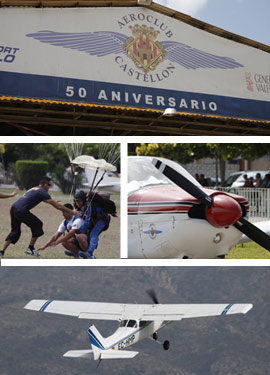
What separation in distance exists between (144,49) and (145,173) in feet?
19.0

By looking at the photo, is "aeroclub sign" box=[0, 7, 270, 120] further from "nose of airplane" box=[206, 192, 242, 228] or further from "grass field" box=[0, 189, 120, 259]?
"nose of airplane" box=[206, 192, 242, 228]

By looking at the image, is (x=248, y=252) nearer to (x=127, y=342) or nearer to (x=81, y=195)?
(x=81, y=195)

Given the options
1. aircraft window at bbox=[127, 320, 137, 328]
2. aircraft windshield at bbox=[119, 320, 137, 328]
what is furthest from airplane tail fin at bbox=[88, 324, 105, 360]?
aircraft window at bbox=[127, 320, 137, 328]

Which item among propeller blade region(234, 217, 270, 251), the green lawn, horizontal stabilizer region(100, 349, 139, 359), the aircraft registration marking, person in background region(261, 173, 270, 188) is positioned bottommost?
horizontal stabilizer region(100, 349, 139, 359)

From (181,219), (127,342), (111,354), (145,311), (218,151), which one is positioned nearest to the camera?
(181,219)

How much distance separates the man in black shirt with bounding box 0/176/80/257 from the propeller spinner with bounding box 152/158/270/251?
2.11 metres

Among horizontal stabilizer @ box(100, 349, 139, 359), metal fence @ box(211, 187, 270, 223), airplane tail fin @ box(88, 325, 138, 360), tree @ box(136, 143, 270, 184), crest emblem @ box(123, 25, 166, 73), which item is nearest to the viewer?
metal fence @ box(211, 187, 270, 223)

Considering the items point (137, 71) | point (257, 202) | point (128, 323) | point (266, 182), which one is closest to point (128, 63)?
point (137, 71)

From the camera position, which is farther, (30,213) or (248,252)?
(248,252)

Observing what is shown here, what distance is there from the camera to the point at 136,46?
1468cm

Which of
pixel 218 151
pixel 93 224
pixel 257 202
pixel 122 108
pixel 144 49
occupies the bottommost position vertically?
pixel 93 224

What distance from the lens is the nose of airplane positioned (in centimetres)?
973

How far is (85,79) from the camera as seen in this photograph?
14.1m

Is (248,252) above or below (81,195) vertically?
below
